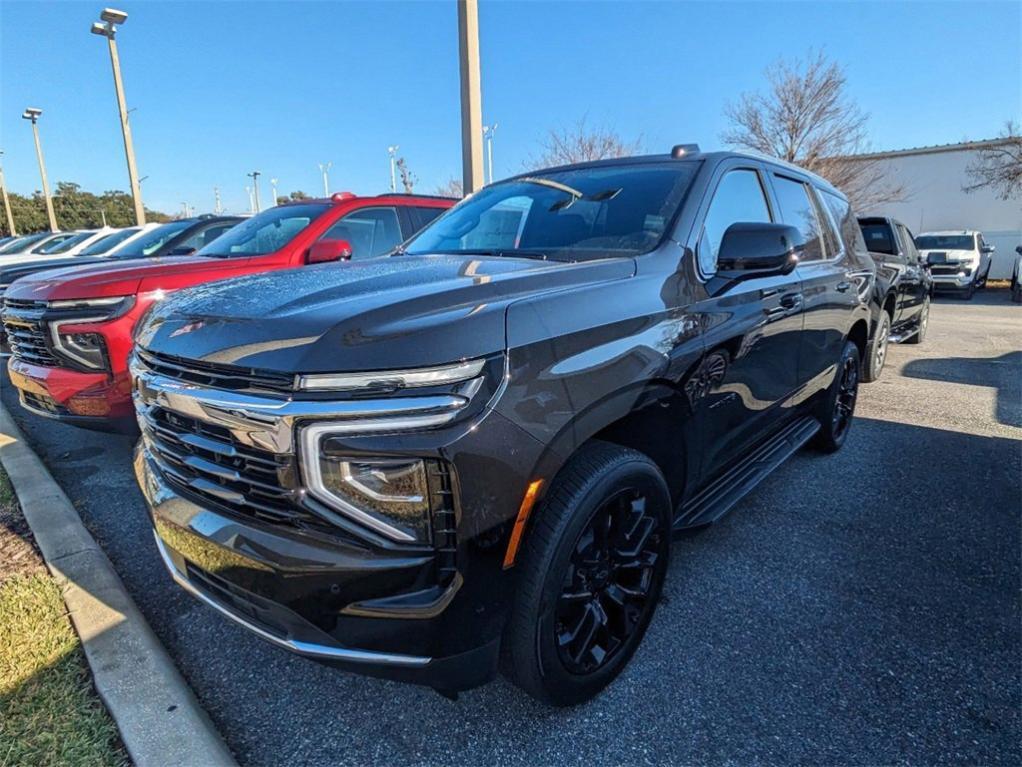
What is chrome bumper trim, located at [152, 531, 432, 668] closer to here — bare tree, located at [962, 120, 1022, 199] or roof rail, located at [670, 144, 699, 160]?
roof rail, located at [670, 144, 699, 160]

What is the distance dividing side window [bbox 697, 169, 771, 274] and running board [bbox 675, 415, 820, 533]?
3.43ft

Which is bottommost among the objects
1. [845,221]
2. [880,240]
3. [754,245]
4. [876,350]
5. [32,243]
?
[876,350]

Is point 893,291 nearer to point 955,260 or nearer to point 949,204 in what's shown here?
point 955,260

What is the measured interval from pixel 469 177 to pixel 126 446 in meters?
4.60

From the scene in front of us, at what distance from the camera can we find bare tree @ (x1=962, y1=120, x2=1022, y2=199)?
23781mm

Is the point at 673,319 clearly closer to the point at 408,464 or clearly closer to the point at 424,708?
the point at 408,464

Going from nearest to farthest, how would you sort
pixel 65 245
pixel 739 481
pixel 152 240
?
1. pixel 739 481
2. pixel 152 240
3. pixel 65 245

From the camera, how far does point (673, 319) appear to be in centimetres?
217

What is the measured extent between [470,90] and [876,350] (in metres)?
5.48

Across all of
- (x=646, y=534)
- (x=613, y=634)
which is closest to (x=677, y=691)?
(x=613, y=634)

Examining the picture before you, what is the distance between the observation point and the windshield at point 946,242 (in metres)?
19.2

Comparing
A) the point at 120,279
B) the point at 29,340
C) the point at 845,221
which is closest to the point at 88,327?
the point at 120,279

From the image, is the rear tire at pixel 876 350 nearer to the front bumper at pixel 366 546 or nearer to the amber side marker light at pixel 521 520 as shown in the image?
the amber side marker light at pixel 521 520

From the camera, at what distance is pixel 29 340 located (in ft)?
12.5
